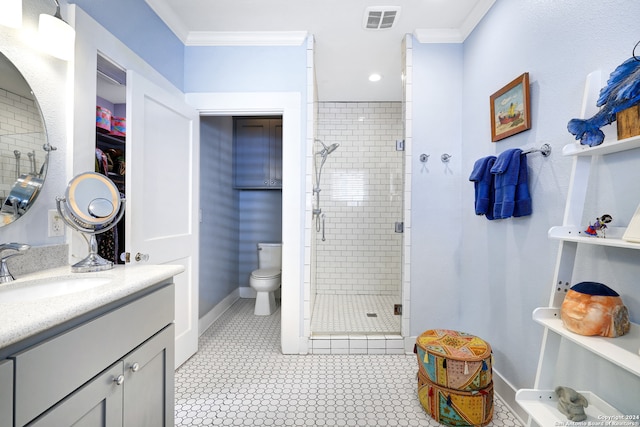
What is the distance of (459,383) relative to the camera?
1.57 m

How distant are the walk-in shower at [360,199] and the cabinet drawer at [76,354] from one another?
115 inches

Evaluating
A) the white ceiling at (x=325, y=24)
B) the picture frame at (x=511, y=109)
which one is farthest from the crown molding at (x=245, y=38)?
the picture frame at (x=511, y=109)

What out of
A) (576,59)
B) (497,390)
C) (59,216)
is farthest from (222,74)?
(497,390)

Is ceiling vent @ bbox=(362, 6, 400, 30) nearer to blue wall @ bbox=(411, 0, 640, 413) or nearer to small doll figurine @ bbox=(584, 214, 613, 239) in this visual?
blue wall @ bbox=(411, 0, 640, 413)

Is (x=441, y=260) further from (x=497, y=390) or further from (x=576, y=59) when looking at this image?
(x=576, y=59)

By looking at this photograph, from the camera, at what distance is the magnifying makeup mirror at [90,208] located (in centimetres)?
123

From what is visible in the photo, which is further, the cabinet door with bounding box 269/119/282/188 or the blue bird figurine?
the cabinet door with bounding box 269/119/282/188

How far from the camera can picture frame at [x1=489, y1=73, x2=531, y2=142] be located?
1607 millimetres

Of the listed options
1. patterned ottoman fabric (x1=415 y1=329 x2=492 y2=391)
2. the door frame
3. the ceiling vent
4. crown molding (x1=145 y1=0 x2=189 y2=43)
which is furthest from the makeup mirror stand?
the ceiling vent

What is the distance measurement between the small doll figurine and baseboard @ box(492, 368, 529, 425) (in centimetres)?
112

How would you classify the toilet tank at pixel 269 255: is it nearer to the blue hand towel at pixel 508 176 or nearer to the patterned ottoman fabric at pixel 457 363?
the patterned ottoman fabric at pixel 457 363

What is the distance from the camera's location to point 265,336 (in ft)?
8.88

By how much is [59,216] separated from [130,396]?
33.7 inches

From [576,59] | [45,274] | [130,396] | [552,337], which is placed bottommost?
[130,396]
